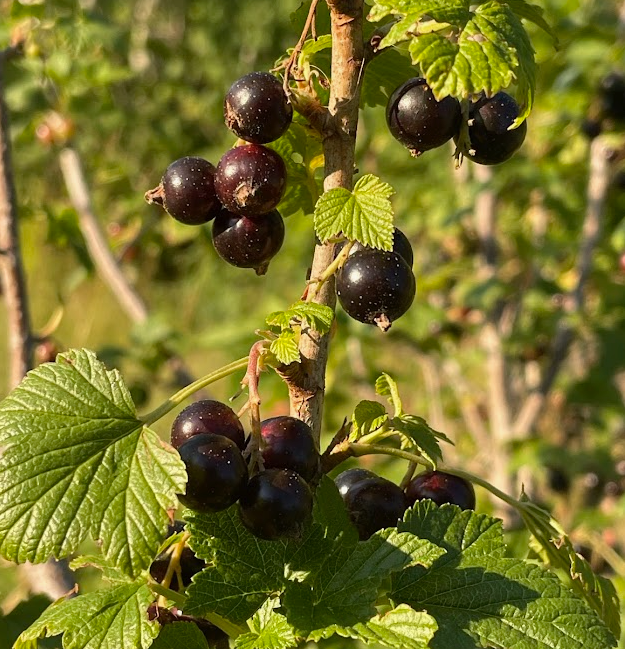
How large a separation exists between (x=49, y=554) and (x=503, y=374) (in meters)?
2.28

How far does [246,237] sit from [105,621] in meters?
0.37

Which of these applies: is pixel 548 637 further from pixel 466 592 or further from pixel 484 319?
pixel 484 319

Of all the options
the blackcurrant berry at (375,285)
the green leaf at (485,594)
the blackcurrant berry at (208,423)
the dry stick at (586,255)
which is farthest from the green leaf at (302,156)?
the dry stick at (586,255)

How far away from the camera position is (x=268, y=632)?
69 cm

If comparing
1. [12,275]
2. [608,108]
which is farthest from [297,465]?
[608,108]

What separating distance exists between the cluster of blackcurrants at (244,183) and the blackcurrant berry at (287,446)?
7.2 inches

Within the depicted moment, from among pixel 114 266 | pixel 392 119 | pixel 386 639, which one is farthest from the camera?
pixel 114 266

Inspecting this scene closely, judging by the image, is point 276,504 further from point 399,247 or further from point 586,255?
point 586,255

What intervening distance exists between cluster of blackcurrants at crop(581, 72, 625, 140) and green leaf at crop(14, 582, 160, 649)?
218cm

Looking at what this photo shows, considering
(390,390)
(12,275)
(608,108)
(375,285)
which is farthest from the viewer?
(608,108)

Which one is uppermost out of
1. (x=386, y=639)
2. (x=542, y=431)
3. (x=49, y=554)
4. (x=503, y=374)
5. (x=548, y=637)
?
(x=49, y=554)

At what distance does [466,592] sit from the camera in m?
0.76

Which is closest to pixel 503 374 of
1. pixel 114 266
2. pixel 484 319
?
pixel 484 319

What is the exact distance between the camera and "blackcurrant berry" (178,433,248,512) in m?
0.71
